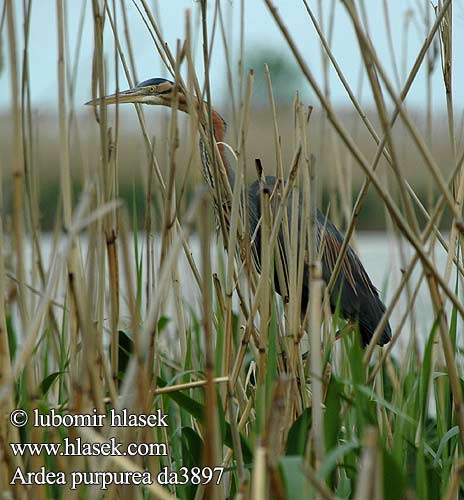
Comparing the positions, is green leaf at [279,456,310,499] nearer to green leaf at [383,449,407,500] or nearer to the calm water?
green leaf at [383,449,407,500]

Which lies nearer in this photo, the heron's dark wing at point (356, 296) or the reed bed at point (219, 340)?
the reed bed at point (219, 340)

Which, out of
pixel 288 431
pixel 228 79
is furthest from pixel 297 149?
pixel 288 431

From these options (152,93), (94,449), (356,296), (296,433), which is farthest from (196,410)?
(356,296)

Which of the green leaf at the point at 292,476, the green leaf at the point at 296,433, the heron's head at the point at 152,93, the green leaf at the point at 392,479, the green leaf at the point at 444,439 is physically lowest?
the green leaf at the point at 444,439

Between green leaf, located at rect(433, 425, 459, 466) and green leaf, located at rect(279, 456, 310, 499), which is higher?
green leaf, located at rect(279, 456, 310, 499)

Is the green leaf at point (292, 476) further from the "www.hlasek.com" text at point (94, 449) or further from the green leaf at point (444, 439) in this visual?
the green leaf at point (444, 439)

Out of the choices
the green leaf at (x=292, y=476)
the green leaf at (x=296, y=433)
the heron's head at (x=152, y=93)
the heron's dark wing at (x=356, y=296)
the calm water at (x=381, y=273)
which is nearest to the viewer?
the green leaf at (x=292, y=476)

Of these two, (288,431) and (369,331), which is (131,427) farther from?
(369,331)

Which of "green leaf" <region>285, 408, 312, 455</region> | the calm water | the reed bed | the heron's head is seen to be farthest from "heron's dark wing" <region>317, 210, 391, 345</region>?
"green leaf" <region>285, 408, 312, 455</region>

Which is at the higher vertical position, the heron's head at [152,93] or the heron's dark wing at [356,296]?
the heron's head at [152,93]

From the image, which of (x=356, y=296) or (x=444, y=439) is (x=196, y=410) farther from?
(x=356, y=296)

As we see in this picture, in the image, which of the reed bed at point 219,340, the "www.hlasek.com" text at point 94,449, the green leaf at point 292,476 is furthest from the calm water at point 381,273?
the green leaf at point 292,476

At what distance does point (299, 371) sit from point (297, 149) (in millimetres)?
248

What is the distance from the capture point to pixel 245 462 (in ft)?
3.05
